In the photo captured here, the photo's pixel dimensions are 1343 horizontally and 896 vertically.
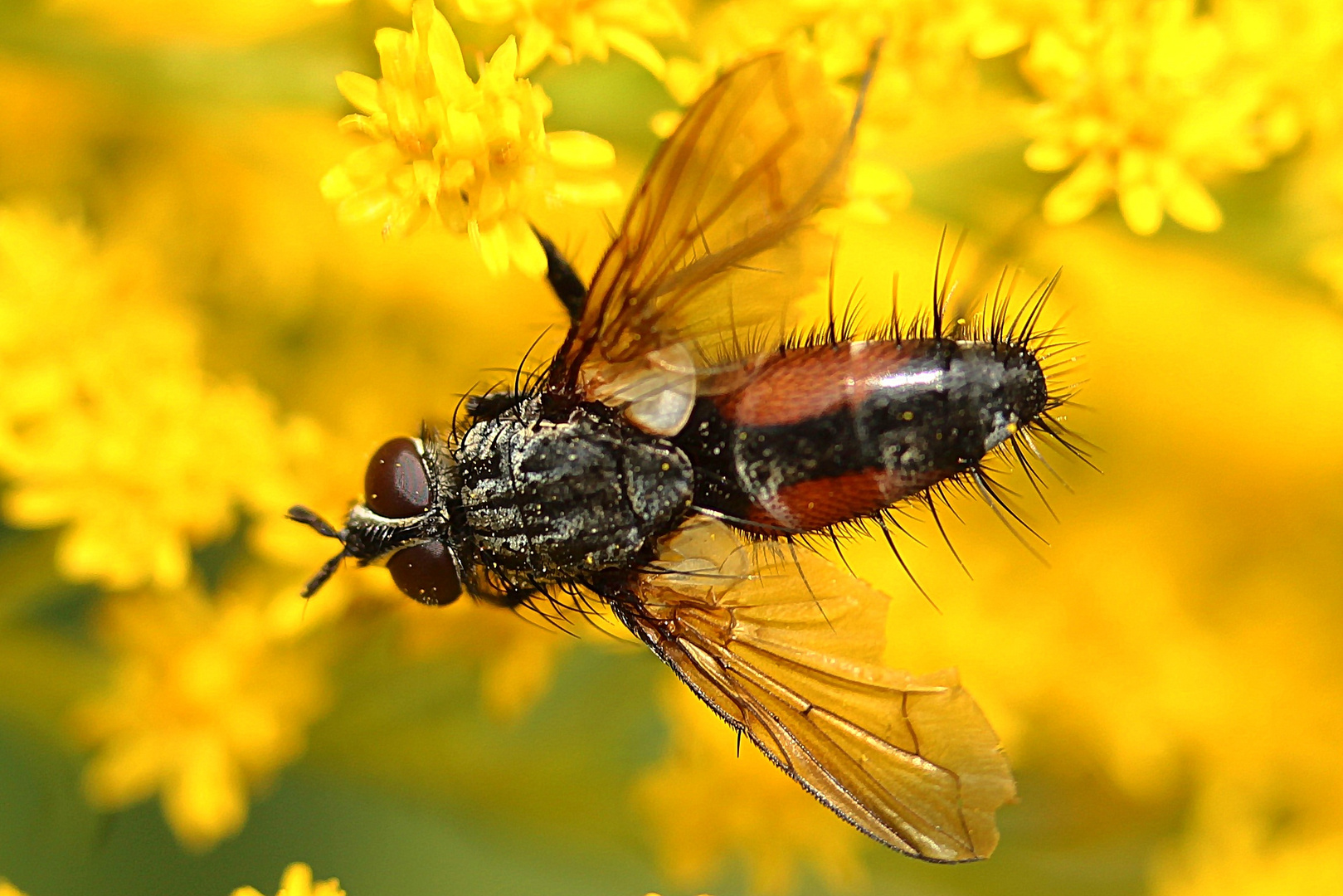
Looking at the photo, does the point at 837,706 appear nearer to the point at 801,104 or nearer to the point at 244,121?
the point at 801,104

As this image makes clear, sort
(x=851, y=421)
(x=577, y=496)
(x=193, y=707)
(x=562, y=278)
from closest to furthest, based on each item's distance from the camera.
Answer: (x=851, y=421) → (x=577, y=496) → (x=562, y=278) → (x=193, y=707)

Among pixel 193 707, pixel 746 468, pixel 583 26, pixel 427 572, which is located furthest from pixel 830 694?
pixel 193 707

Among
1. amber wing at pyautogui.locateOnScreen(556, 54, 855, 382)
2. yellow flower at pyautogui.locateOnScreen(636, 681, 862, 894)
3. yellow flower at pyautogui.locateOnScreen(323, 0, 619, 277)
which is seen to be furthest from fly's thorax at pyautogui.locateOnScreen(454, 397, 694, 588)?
yellow flower at pyautogui.locateOnScreen(636, 681, 862, 894)

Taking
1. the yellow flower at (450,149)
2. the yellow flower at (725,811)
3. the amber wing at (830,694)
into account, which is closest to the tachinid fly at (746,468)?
the amber wing at (830,694)

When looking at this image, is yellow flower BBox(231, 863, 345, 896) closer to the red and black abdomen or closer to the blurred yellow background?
the blurred yellow background

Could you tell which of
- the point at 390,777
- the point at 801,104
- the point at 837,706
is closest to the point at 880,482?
the point at 837,706

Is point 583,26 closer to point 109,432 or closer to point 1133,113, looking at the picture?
point 1133,113
